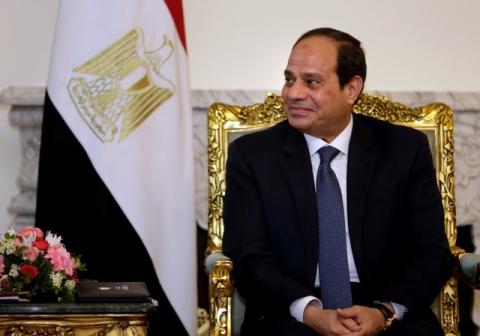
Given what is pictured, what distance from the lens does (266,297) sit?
2.94m

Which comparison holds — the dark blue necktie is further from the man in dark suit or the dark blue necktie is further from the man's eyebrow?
the man's eyebrow

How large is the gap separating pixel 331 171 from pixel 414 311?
54cm

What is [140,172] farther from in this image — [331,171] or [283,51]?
[283,51]

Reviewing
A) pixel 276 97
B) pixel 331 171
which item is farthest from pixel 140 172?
pixel 331 171

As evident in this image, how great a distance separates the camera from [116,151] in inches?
143

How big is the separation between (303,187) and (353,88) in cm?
43

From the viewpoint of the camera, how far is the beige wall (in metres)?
4.50

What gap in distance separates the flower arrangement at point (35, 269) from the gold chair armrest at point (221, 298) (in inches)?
18.4

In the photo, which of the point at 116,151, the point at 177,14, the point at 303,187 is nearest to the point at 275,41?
the point at 177,14

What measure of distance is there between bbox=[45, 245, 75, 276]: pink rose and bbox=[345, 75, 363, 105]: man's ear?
113 cm

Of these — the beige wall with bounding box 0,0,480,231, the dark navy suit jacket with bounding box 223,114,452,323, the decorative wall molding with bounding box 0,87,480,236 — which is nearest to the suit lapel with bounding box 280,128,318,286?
the dark navy suit jacket with bounding box 223,114,452,323

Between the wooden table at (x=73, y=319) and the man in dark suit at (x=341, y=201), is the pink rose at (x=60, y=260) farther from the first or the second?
the man in dark suit at (x=341, y=201)

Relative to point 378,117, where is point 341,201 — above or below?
below

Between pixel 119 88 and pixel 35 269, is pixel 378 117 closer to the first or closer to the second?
pixel 119 88
